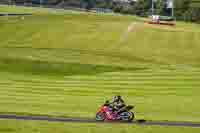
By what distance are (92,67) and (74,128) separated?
3016cm

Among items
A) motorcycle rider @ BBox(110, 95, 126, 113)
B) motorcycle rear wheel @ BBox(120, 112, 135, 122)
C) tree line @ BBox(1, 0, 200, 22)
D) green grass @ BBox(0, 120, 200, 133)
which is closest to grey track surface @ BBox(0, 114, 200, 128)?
motorcycle rear wheel @ BBox(120, 112, 135, 122)

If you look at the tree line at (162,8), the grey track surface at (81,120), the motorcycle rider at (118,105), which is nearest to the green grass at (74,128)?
the grey track surface at (81,120)

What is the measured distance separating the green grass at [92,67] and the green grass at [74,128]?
3.66 m

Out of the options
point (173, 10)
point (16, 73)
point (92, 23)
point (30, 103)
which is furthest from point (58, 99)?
point (173, 10)

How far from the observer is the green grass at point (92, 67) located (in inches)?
1367

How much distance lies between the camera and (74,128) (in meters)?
25.6

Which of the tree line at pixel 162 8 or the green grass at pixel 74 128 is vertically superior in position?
the tree line at pixel 162 8

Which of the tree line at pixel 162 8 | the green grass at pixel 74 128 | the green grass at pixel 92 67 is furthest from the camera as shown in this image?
the tree line at pixel 162 8

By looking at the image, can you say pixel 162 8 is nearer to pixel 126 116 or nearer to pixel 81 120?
pixel 126 116

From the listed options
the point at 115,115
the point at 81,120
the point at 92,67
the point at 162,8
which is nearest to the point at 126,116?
the point at 115,115

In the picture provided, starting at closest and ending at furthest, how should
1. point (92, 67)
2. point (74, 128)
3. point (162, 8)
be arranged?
point (74, 128) < point (92, 67) < point (162, 8)

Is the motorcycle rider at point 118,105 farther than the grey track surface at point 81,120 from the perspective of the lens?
Yes

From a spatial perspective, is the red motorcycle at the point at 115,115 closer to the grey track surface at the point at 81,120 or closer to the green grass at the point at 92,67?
the grey track surface at the point at 81,120

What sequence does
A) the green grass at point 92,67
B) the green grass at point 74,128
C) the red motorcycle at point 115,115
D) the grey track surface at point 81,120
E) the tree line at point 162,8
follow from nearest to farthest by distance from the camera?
the green grass at point 74,128 → the grey track surface at point 81,120 → the red motorcycle at point 115,115 → the green grass at point 92,67 → the tree line at point 162,8
